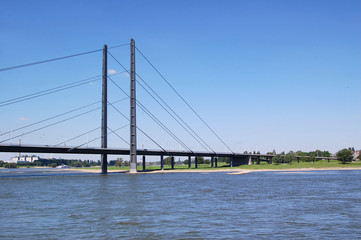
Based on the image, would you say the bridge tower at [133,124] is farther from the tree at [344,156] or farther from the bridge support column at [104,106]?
the tree at [344,156]

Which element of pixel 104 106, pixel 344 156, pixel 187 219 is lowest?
pixel 187 219

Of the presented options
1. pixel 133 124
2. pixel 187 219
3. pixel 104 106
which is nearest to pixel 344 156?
pixel 133 124

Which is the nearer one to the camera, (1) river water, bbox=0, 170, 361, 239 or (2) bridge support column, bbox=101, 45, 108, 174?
(1) river water, bbox=0, 170, 361, 239

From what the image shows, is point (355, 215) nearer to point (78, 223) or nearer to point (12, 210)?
point (78, 223)

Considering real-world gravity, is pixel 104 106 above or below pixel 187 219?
above

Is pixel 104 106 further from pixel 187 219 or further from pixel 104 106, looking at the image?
pixel 187 219

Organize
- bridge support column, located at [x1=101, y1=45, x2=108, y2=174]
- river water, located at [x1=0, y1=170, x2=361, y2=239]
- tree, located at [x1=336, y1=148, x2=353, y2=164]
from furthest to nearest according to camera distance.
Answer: tree, located at [x1=336, y1=148, x2=353, y2=164] < bridge support column, located at [x1=101, y1=45, x2=108, y2=174] < river water, located at [x1=0, y1=170, x2=361, y2=239]

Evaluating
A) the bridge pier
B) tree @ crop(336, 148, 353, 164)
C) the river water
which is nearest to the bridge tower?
the bridge pier

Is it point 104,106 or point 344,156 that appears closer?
point 104,106

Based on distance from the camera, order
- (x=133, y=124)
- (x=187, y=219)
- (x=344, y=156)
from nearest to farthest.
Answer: (x=187, y=219)
(x=133, y=124)
(x=344, y=156)

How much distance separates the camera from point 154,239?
18688 millimetres

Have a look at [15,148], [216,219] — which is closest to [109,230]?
[216,219]

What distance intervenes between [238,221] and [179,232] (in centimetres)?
486

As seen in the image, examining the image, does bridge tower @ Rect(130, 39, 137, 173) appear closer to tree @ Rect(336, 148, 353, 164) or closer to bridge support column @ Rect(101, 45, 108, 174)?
bridge support column @ Rect(101, 45, 108, 174)
